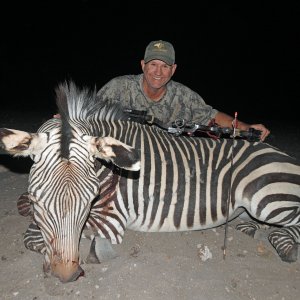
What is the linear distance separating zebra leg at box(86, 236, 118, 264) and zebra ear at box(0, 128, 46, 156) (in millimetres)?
1128

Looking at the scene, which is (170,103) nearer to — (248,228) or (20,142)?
(248,228)

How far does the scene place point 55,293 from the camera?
8.99 ft

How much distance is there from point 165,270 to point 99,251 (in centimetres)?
59

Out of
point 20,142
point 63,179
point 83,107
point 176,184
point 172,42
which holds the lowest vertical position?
point 176,184

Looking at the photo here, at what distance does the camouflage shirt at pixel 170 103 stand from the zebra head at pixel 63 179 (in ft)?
7.21

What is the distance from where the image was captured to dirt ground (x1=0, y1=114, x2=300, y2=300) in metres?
2.83

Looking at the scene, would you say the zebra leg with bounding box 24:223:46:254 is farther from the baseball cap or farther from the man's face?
the baseball cap

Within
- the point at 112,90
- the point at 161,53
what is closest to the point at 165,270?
the point at 112,90

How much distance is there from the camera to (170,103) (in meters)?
4.82

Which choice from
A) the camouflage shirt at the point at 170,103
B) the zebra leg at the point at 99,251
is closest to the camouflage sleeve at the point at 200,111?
the camouflage shirt at the point at 170,103

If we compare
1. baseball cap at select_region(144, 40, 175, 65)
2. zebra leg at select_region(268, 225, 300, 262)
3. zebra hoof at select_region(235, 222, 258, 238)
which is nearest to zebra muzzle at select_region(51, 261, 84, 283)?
zebra leg at select_region(268, 225, 300, 262)

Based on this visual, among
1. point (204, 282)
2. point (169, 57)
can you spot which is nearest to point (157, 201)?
point (204, 282)

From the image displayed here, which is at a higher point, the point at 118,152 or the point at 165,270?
the point at 118,152

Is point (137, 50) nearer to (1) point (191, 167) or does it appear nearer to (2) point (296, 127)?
(2) point (296, 127)
